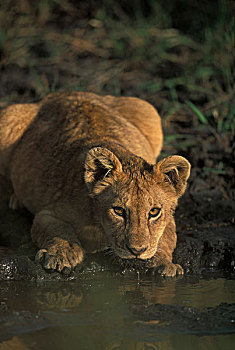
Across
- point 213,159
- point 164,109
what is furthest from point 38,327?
point 164,109

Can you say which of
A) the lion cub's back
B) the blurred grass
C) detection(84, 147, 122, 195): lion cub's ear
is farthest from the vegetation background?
detection(84, 147, 122, 195): lion cub's ear

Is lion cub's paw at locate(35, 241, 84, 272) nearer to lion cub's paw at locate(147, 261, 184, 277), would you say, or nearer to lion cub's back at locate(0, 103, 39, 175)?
lion cub's paw at locate(147, 261, 184, 277)

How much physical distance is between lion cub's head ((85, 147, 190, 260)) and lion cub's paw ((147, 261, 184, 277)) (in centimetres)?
44

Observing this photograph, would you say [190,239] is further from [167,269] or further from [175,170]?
[175,170]

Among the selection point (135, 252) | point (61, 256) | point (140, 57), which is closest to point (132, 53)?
point (140, 57)

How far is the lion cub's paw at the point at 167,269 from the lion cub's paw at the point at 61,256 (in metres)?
0.65

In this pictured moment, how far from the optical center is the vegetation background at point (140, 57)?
9117 mm

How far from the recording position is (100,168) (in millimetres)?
4945

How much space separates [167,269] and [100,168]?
1.04 meters

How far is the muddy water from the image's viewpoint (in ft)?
12.1

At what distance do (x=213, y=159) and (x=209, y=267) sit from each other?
9.73 feet

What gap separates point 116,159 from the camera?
478 centimetres

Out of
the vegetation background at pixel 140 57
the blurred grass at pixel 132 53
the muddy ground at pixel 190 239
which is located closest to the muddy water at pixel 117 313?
the muddy ground at pixel 190 239

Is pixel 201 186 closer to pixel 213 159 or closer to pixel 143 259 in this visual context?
pixel 213 159
